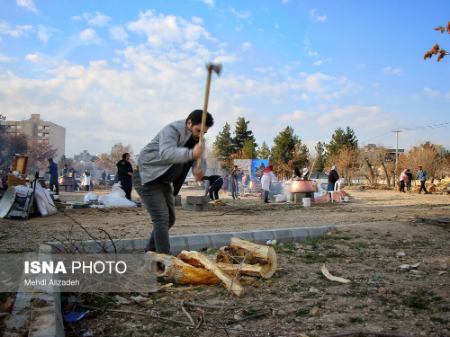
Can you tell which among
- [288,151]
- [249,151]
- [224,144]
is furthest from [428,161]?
[224,144]

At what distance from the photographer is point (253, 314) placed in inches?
124

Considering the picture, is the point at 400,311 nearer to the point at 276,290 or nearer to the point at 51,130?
the point at 276,290

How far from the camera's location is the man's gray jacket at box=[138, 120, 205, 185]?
3.89 meters

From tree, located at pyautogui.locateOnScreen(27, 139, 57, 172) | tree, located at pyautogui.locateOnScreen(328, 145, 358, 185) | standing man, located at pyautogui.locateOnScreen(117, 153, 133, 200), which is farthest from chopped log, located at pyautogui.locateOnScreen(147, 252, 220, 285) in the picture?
tree, located at pyautogui.locateOnScreen(27, 139, 57, 172)

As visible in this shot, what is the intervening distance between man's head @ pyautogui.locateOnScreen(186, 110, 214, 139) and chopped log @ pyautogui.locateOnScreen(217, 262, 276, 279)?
1327 millimetres

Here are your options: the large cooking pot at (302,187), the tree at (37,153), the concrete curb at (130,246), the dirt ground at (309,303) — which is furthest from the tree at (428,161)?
the tree at (37,153)

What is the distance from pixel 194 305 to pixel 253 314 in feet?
1.59

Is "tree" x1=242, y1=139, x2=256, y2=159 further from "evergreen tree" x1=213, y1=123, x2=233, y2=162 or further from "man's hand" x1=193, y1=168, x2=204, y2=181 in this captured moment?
"man's hand" x1=193, y1=168, x2=204, y2=181

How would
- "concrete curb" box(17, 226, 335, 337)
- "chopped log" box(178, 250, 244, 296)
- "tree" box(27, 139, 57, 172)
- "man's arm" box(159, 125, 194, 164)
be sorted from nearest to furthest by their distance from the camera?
"concrete curb" box(17, 226, 335, 337) → "chopped log" box(178, 250, 244, 296) → "man's arm" box(159, 125, 194, 164) → "tree" box(27, 139, 57, 172)

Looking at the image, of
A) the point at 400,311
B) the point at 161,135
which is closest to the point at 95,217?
the point at 161,135

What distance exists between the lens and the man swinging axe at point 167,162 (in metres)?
3.90

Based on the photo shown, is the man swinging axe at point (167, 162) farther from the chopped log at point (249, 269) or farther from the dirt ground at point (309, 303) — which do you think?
the dirt ground at point (309, 303)

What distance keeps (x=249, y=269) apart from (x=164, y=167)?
131 cm

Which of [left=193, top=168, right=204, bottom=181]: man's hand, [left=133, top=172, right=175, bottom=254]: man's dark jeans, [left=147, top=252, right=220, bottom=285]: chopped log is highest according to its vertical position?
[left=193, top=168, right=204, bottom=181]: man's hand
